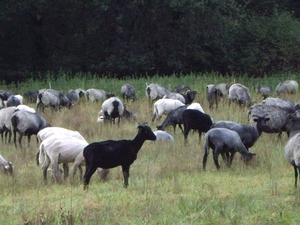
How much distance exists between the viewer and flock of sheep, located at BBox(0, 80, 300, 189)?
12.8 meters

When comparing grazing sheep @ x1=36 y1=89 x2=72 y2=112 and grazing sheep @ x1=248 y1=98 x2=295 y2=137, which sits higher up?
grazing sheep @ x1=248 y1=98 x2=295 y2=137

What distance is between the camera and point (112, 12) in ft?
143

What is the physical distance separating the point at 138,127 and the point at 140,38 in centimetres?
3032

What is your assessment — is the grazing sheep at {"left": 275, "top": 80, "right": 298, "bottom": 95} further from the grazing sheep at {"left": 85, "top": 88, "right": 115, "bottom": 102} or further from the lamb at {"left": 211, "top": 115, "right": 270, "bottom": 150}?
the lamb at {"left": 211, "top": 115, "right": 270, "bottom": 150}

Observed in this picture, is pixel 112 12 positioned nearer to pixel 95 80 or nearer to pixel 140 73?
pixel 140 73

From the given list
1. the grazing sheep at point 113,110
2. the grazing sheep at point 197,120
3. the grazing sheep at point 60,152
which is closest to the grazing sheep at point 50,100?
the grazing sheep at point 113,110

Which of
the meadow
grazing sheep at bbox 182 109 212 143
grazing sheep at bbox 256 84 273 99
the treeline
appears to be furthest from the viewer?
the treeline

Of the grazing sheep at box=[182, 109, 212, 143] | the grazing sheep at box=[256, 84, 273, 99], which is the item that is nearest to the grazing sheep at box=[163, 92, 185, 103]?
the grazing sheep at box=[256, 84, 273, 99]

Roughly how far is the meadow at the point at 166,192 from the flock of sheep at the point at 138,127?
36cm

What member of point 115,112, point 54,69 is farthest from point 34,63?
point 115,112

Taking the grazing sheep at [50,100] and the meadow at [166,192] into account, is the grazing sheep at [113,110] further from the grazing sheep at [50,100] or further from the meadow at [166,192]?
the meadow at [166,192]

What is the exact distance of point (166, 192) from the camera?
12.2 meters

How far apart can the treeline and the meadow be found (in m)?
24.6

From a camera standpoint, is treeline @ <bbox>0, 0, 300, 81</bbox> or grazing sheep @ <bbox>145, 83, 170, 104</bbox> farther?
treeline @ <bbox>0, 0, 300, 81</bbox>
